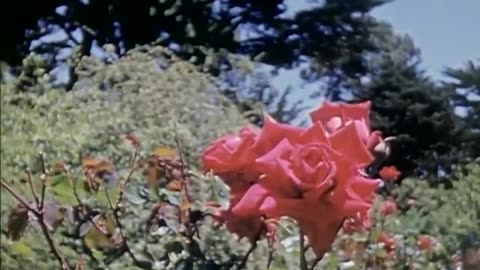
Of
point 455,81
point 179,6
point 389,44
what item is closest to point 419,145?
point 455,81

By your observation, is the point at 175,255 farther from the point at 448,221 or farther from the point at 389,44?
the point at 389,44

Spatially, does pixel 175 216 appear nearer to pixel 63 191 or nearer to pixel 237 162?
pixel 63 191

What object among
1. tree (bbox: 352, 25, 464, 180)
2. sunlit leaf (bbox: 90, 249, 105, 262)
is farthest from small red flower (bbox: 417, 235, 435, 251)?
sunlit leaf (bbox: 90, 249, 105, 262)

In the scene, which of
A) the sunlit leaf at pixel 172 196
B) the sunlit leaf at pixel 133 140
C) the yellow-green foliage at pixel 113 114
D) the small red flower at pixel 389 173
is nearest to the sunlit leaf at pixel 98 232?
the sunlit leaf at pixel 172 196

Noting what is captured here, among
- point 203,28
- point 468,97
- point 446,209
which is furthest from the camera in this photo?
point 203,28

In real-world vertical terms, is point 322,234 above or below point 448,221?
above

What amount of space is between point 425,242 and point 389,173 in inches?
11.0

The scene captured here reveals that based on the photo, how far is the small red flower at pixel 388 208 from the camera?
258 cm

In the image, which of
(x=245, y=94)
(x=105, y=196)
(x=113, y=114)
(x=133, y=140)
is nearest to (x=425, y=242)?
(x=133, y=140)

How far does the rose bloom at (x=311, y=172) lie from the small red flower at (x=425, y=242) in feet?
3.39

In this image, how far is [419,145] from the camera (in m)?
2.28

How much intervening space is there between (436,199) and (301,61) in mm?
5665

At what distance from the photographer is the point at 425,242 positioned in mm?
2346

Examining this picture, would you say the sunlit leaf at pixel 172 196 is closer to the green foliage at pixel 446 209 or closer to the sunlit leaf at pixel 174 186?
the sunlit leaf at pixel 174 186
